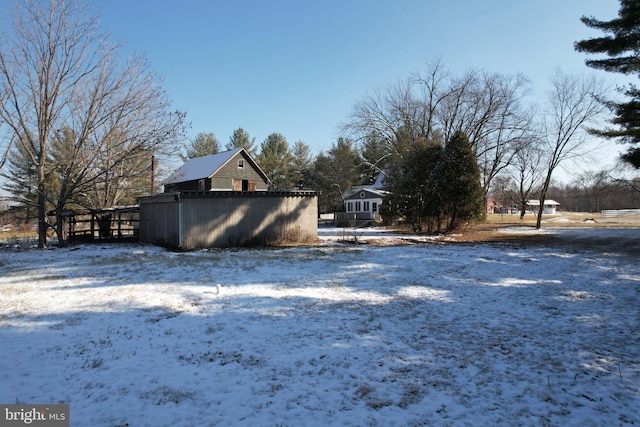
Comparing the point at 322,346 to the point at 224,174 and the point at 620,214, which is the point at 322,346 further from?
the point at 620,214

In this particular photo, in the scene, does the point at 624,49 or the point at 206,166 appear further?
the point at 206,166

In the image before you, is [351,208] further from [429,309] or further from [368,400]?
[368,400]

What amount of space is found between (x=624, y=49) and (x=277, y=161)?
133ft

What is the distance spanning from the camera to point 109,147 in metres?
17.7

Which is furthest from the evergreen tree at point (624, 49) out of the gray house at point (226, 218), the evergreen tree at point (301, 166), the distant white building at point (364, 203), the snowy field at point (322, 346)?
the evergreen tree at point (301, 166)

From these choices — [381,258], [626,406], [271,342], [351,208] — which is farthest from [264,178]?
[626,406]

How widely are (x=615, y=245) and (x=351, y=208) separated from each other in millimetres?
26829

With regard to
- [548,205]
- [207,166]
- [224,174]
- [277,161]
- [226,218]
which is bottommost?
[226,218]

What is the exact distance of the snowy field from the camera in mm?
3482

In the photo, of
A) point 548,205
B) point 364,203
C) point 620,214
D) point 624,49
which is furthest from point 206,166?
point 548,205

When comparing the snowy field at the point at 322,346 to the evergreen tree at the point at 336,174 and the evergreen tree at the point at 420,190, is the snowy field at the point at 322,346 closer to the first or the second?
the evergreen tree at the point at 420,190

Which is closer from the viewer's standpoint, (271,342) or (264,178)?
(271,342)
